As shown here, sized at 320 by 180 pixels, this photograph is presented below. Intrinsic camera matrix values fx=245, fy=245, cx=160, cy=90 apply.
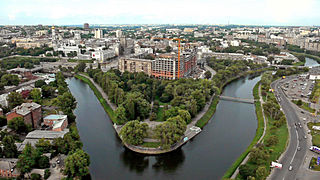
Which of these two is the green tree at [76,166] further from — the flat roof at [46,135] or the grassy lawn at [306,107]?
the grassy lawn at [306,107]

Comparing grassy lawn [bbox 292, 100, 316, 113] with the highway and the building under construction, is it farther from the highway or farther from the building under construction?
the building under construction

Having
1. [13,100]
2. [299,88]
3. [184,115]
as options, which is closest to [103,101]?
[13,100]

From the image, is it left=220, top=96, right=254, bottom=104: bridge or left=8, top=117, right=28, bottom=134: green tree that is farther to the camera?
left=220, top=96, right=254, bottom=104: bridge

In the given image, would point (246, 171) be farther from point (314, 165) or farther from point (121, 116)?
point (121, 116)

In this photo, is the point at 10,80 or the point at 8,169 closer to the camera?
the point at 8,169

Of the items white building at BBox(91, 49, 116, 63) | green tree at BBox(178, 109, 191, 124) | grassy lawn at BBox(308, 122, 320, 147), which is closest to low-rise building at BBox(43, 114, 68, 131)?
green tree at BBox(178, 109, 191, 124)
